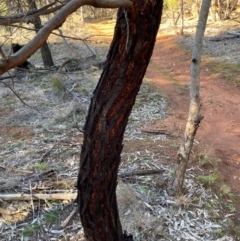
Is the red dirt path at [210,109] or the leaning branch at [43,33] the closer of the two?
the leaning branch at [43,33]

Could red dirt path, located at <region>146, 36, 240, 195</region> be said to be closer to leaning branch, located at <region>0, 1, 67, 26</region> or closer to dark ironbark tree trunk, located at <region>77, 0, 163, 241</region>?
dark ironbark tree trunk, located at <region>77, 0, 163, 241</region>

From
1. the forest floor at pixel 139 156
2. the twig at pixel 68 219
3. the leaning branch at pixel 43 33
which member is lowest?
the forest floor at pixel 139 156

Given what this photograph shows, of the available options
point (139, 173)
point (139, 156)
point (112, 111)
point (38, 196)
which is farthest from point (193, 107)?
point (38, 196)

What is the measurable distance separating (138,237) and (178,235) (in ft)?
1.50

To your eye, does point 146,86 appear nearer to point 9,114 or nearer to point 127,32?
point 9,114

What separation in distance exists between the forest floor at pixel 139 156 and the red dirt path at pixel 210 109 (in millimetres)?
24

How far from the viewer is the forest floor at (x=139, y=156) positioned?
12.5ft

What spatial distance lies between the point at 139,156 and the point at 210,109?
12.4ft

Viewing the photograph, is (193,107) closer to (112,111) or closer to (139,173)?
(139,173)

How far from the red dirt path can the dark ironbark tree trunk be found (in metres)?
2.64

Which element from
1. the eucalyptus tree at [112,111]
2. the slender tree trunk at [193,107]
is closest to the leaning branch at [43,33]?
the eucalyptus tree at [112,111]

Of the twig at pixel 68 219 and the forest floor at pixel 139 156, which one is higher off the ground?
the twig at pixel 68 219

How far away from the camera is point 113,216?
2971mm

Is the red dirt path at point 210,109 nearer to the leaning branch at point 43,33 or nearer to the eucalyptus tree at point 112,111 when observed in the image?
the eucalyptus tree at point 112,111
